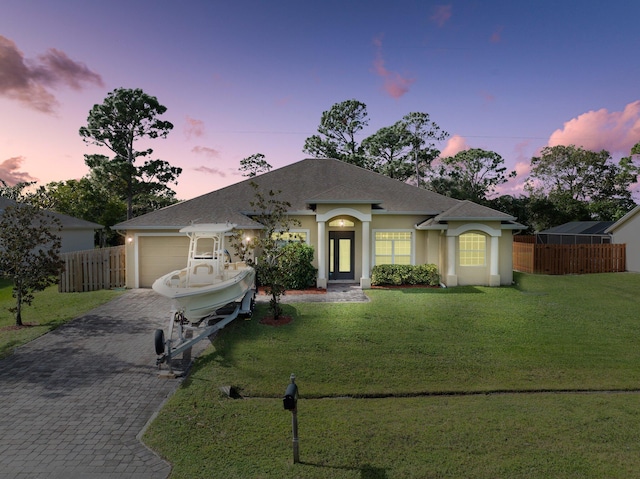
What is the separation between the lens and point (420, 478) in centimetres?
392

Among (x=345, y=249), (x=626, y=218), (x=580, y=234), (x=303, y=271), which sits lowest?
(x=303, y=271)

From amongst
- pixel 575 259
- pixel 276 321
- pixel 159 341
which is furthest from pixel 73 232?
pixel 575 259

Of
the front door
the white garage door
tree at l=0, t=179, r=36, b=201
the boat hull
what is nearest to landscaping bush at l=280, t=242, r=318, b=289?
the front door

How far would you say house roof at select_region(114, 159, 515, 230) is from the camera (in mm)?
15836

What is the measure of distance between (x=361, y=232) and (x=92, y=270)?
12499 millimetres

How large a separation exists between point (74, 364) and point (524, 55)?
857 inches

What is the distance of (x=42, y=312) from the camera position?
1177 centimetres

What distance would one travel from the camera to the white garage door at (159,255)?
52.1 feet

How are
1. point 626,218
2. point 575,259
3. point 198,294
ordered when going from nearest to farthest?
point 198,294, point 575,259, point 626,218

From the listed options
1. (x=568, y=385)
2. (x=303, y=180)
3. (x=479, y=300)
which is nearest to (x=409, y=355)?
(x=568, y=385)

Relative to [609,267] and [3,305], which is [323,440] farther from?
[609,267]

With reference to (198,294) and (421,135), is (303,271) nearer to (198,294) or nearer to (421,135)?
(198,294)

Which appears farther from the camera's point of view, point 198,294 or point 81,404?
point 198,294

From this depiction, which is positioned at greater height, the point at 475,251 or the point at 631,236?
the point at 631,236
